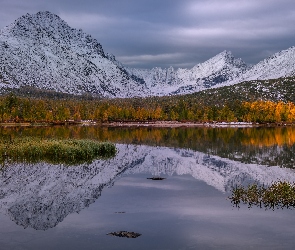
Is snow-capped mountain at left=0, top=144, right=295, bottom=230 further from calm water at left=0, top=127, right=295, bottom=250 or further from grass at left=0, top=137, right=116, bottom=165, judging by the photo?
grass at left=0, top=137, right=116, bottom=165

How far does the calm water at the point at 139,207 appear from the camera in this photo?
28.2 meters

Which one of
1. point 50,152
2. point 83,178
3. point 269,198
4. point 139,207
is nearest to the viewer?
point 139,207

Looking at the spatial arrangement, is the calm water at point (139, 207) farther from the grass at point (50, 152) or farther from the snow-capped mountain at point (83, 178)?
the grass at point (50, 152)

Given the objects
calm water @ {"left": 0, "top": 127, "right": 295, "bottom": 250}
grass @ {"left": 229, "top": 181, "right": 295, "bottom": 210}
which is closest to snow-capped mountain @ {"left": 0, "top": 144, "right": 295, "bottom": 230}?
calm water @ {"left": 0, "top": 127, "right": 295, "bottom": 250}

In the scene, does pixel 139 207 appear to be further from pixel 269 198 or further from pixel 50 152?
pixel 50 152

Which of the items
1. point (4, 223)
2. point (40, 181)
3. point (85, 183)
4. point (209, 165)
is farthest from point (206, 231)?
point (209, 165)

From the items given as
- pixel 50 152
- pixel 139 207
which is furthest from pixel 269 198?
pixel 50 152

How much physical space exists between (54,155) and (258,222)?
140 ft

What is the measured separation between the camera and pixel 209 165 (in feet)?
213

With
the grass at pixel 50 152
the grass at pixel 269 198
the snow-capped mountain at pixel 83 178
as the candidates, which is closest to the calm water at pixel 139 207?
the snow-capped mountain at pixel 83 178

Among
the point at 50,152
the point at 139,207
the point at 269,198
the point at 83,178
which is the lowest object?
the point at 139,207

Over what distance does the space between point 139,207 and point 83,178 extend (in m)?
15.7

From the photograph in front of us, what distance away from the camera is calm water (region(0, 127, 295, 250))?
2822 centimetres

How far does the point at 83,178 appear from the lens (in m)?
51.7
